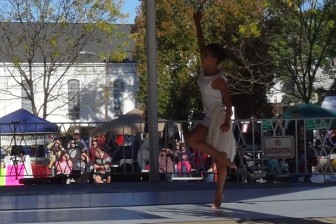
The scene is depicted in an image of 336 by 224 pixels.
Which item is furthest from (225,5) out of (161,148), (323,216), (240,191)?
(323,216)

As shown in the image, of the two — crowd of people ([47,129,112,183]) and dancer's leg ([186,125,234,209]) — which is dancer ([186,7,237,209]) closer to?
dancer's leg ([186,125,234,209])

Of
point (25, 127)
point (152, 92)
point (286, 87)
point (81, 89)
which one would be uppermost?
point (81, 89)

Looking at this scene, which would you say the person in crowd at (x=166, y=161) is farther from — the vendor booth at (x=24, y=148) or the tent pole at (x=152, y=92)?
the vendor booth at (x=24, y=148)

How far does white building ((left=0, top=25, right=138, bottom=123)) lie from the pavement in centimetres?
2341

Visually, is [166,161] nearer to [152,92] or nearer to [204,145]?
[152,92]

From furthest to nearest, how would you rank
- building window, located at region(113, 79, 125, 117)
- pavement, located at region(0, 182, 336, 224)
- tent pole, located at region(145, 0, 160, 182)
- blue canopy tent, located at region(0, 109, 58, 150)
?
building window, located at region(113, 79, 125, 117)
blue canopy tent, located at region(0, 109, 58, 150)
tent pole, located at region(145, 0, 160, 182)
pavement, located at region(0, 182, 336, 224)

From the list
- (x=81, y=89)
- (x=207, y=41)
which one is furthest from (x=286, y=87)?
(x=81, y=89)

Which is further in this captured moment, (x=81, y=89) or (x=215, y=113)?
(x=81, y=89)

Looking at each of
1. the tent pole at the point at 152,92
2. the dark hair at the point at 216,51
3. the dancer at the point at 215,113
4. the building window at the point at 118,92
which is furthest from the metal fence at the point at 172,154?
the building window at the point at 118,92

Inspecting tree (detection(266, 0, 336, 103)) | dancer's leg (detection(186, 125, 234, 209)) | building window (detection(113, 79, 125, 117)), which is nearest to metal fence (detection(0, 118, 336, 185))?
dancer's leg (detection(186, 125, 234, 209))

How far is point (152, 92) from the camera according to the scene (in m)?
10.7

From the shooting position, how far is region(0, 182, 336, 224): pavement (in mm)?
6973

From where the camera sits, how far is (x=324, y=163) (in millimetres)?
11391

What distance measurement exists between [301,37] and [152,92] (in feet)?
68.1
